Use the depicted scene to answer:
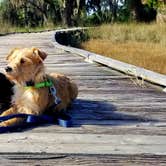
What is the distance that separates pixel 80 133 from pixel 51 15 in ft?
148

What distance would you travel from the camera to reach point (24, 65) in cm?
396

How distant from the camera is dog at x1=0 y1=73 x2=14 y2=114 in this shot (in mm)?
4523

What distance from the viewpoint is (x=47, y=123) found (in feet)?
13.4

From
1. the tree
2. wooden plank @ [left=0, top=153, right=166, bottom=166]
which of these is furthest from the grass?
the tree

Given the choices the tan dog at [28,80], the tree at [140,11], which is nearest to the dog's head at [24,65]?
the tan dog at [28,80]

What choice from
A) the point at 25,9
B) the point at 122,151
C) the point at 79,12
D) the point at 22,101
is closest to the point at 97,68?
the point at 22,101

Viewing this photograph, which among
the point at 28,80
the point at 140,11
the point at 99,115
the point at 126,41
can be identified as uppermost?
the point at 28,80

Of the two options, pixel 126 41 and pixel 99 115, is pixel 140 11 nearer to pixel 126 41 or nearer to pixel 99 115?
pixel 126 41

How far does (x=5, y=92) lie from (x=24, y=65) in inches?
27.2

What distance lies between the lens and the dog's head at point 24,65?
3.94m

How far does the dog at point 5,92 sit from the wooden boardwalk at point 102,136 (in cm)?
61

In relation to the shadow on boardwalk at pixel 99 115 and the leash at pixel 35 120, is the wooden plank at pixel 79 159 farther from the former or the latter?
the shadow on boardwalk at pixel 99 115

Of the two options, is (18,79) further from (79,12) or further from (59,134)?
(79,12)

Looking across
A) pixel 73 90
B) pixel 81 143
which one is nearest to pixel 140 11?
pixel 73 90
